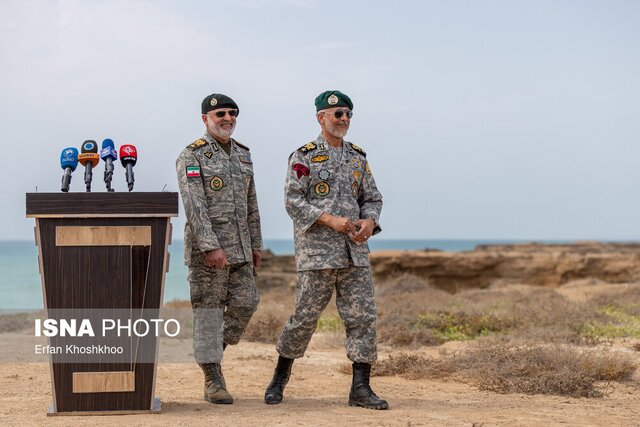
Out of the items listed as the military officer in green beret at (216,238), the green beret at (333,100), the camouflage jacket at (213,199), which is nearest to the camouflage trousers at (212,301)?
the military officer in green beret at (216,238)

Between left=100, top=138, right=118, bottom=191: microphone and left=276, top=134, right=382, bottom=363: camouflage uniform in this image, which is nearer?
left=100, top=138, right=118, bottom=191: microphone

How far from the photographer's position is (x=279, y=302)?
46.8 feet

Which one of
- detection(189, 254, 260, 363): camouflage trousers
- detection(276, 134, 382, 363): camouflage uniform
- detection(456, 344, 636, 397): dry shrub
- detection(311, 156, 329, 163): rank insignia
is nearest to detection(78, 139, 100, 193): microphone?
detection(189, 254, 260, 363): camouflage trousers

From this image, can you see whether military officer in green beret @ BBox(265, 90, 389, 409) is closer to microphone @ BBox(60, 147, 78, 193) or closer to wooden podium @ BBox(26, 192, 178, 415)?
wooden podium @ BBox(26, 192, 178, 415)

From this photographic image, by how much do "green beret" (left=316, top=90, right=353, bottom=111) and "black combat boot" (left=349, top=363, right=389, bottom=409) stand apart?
1.87 m

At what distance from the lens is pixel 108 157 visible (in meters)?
5.58

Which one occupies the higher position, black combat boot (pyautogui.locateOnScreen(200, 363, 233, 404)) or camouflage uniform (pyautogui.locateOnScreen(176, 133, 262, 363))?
camouflage uniform (pyautogui.locateOnScreen(176, 133, 262, 363))

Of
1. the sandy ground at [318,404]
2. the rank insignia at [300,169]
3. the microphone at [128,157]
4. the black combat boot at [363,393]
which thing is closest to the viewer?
the sandy ground at [318,404]

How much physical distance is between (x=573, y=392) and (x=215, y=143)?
3.40 meters

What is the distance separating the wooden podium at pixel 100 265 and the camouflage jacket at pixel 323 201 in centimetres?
96

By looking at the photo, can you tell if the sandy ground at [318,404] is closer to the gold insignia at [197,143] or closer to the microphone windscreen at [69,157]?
the microphone windscreen at [69,157]

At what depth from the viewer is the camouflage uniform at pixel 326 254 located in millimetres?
5781

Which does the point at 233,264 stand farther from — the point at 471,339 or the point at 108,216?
the point at 471,339

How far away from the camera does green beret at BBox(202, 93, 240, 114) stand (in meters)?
5.99
